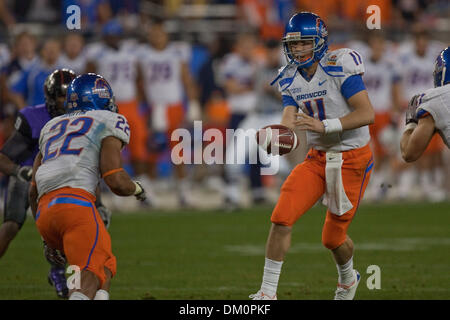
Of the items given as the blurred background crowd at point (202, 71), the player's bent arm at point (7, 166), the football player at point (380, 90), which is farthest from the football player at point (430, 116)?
the football player at point (380, 90)

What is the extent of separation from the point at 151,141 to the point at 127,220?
203 centimetres

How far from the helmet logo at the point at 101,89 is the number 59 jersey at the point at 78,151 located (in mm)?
130

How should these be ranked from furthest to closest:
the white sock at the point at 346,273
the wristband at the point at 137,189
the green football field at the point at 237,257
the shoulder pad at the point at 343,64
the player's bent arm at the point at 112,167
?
the green football field at the point at 237,257, the white sock at the point at 346,273, the shoulder pad at the point at 343,64, the wristband at the point at 137,189, the player's bent arm at the point at 112,167

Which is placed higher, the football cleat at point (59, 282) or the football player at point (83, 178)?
the football player at point (83, 178)

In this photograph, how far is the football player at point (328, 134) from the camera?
503cm

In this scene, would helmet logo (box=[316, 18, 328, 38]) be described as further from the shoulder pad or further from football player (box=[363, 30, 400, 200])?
football player (box=[363, 30, 400, 200])

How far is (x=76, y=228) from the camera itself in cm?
424

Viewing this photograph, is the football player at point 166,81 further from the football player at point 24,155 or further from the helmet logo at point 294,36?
the helmet logo at point 294,36

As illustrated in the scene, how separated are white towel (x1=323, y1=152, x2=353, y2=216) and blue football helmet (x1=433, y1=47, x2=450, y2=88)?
0.72 metres

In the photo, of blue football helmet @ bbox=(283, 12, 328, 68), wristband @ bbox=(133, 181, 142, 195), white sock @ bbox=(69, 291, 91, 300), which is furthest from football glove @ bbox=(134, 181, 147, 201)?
blue football helmet @ bbox=(283, 12, 328, 68)

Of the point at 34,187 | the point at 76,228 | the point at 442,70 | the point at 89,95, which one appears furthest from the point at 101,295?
the point at 442,70

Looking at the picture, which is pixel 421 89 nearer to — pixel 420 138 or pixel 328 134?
pixel 328 134
